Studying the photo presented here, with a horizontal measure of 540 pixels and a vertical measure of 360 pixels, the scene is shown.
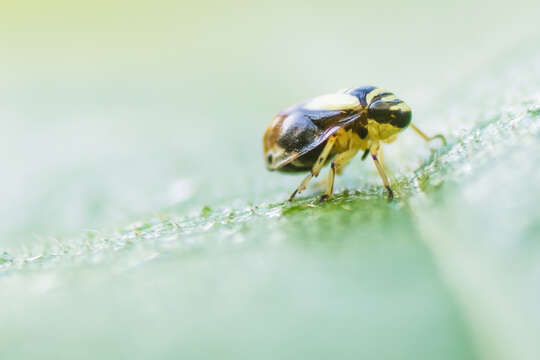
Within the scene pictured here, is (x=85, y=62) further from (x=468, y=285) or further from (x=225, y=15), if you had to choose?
(x=468, y=285)

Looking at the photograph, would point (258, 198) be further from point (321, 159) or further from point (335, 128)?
point (335, 128)

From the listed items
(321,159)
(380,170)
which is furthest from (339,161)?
(380,170)

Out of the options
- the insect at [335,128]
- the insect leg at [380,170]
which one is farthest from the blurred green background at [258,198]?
the insect at [335,128]

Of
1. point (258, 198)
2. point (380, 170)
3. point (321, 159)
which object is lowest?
point (380, 170)

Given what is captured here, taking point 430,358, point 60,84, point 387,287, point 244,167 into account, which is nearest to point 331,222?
point 387,287

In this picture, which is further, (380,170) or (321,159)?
(321,159)

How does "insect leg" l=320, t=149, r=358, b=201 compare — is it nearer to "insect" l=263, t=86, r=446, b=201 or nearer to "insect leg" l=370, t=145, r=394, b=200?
"insect" l=263, t=86, r=446, b=201
